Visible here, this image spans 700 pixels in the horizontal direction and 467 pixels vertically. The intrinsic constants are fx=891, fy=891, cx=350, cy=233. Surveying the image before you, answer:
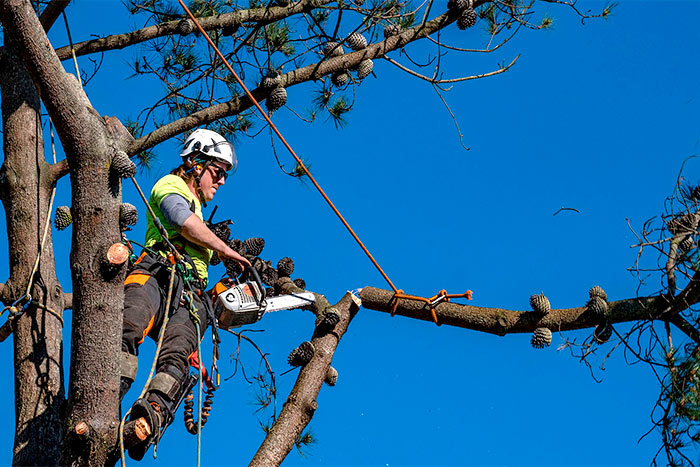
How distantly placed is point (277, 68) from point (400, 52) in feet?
2.34

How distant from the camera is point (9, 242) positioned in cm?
420

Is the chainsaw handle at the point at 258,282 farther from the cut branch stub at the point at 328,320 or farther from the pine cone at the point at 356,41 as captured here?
the pine cone at the point at 356,41

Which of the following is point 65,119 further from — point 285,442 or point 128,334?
A: point 285,442

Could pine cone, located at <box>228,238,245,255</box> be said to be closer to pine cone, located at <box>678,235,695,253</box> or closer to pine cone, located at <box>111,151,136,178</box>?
pine cone, located at <box>111,151,136,178</box>

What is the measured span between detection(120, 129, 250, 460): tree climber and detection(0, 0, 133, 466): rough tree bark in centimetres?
17

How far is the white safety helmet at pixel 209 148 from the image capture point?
432 centimetres

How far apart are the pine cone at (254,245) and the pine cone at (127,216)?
1.05m

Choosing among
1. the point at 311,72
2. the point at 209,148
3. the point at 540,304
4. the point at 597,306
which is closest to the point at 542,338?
the point at 540,304

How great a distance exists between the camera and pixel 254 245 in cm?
474

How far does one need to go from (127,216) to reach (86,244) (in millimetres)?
411

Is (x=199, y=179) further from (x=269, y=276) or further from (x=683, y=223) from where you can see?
(x=683, y=223)

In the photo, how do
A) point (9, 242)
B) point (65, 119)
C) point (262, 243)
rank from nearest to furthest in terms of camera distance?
1. point (65, 119)
2. point (9, 242)
3. point (262, 243)

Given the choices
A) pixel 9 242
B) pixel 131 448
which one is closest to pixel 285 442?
pixel 131 448

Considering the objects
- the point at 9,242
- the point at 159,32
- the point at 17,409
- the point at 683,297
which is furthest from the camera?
the point at 159,32
